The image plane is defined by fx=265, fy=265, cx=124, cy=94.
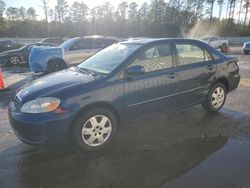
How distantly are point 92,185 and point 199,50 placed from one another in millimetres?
3503

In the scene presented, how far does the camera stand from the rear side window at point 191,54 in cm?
495

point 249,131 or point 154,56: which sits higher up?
point 154,56

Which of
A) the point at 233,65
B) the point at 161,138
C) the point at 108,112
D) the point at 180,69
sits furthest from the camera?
the point at 233,65

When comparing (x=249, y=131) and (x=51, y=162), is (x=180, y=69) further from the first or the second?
(x=51, y=162)

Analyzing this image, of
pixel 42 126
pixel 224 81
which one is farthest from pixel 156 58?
pixel 42 126

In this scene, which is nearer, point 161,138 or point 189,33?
point 161,138

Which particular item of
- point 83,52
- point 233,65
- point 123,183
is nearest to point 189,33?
point 83,52

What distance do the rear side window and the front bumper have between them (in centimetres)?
244

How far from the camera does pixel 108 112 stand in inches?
158

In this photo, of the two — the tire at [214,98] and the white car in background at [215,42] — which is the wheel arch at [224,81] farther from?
the white car in background at [215,42]

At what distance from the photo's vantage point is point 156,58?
183 inches

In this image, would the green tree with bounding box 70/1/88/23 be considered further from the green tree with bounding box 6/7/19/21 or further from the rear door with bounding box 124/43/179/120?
the rear door with bounding box 124/43/179/120

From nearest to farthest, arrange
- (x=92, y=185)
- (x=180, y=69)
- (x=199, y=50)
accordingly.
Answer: (x=92, y=185) → (x=180, y=69) → (x=199, y=50)

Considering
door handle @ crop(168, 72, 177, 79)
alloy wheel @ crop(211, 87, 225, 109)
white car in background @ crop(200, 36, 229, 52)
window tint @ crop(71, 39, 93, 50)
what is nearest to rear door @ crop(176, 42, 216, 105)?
door handle @ crop(168, 72, 177, 79)
